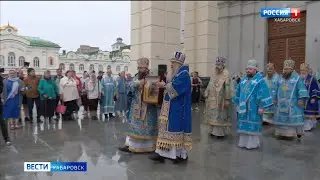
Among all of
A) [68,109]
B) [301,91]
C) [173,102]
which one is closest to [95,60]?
[68,109]

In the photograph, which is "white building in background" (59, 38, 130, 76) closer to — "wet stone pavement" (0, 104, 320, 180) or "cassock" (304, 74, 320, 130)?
"wet stone pavement" (0, 104, 320, 180)

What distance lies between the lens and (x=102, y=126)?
29.0 feet

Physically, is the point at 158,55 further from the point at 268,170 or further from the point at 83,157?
the point at 268,170

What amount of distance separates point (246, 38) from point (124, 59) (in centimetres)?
665

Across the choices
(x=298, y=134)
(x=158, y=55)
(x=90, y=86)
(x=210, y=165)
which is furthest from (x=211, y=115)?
(x=158, y=55)

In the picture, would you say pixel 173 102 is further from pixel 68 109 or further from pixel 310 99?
pixel 68 109

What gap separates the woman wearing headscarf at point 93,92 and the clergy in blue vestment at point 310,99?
5.98 metres

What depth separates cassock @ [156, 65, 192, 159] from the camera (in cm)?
509

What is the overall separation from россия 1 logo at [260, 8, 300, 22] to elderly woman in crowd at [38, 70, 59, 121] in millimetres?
8628

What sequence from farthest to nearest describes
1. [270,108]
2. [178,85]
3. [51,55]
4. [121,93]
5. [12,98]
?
1. [51,55]
2. [121,93]
3. [270,108]
4. [12,98]
5. [178,85]

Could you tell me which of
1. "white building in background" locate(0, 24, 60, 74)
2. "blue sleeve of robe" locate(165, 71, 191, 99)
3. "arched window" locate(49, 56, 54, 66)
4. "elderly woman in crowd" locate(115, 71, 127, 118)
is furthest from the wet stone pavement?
"arched window" locate(49, 56, 54, 66)

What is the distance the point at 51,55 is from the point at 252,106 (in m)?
15.1

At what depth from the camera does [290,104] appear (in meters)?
7.44

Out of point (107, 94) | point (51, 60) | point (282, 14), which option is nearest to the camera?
point (107, 94)
